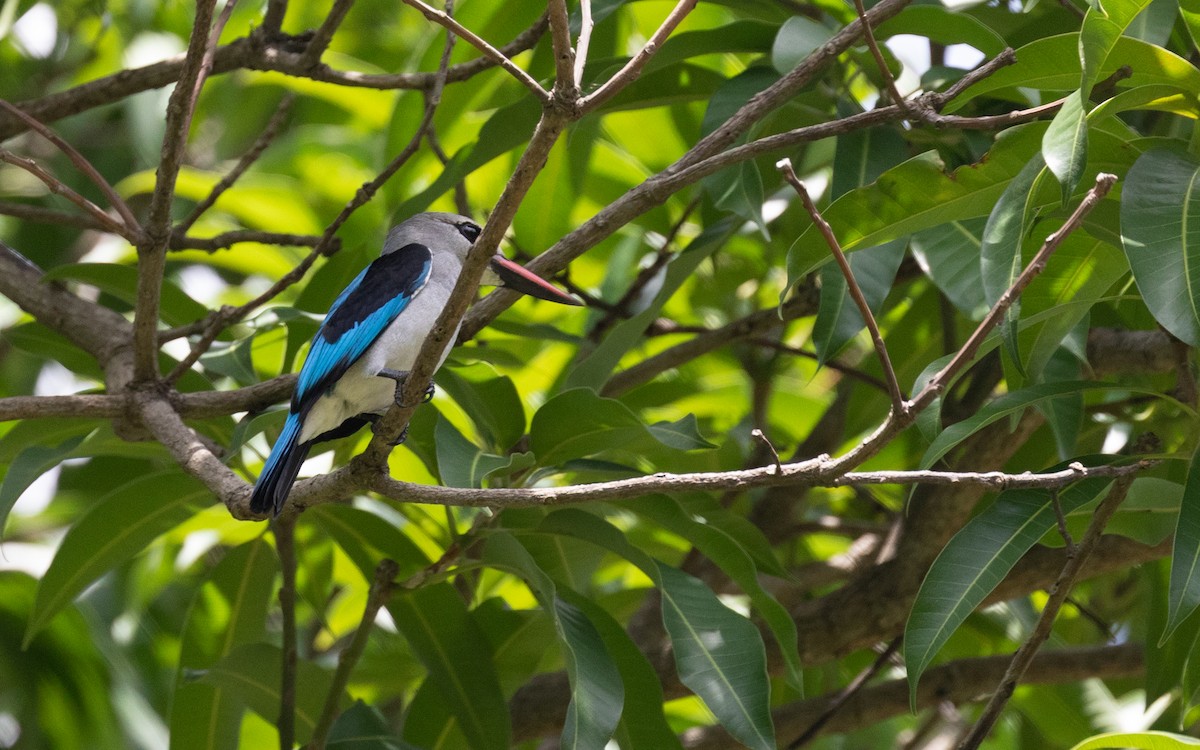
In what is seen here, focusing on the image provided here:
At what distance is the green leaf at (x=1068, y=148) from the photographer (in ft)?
6.68

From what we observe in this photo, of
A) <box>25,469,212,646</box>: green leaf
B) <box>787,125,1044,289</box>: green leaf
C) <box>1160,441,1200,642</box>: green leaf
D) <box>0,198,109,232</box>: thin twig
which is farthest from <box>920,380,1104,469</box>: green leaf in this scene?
<box>0,198,109,232</box>: thin twig

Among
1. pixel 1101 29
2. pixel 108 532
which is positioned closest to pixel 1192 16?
pixel 1101 29

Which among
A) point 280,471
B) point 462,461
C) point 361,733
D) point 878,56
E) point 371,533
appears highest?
point 878,56

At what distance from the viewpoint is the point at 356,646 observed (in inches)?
120

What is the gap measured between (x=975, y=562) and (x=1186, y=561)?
402mm

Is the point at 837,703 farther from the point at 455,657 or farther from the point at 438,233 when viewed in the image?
the point at 438,233

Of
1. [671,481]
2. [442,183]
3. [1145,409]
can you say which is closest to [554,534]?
[442,183]

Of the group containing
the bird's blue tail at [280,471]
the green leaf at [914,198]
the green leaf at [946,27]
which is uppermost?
the green leaf at [946,27]

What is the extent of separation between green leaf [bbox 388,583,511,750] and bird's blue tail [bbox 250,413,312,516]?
635 mm

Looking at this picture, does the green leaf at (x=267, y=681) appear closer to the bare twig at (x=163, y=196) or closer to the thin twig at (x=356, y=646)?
the thin twig at (x=356, y=646)

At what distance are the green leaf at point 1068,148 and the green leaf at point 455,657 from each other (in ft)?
6.40

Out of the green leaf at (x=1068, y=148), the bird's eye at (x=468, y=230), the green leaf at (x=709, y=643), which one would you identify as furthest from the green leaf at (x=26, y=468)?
the green leaf at (x=1068, y=148)

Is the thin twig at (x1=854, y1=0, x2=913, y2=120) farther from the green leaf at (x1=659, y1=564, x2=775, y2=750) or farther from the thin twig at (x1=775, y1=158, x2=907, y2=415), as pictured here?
the green leaf at (x1=659, y1=564, x2=775, y2=750)

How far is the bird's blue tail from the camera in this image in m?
2.50
